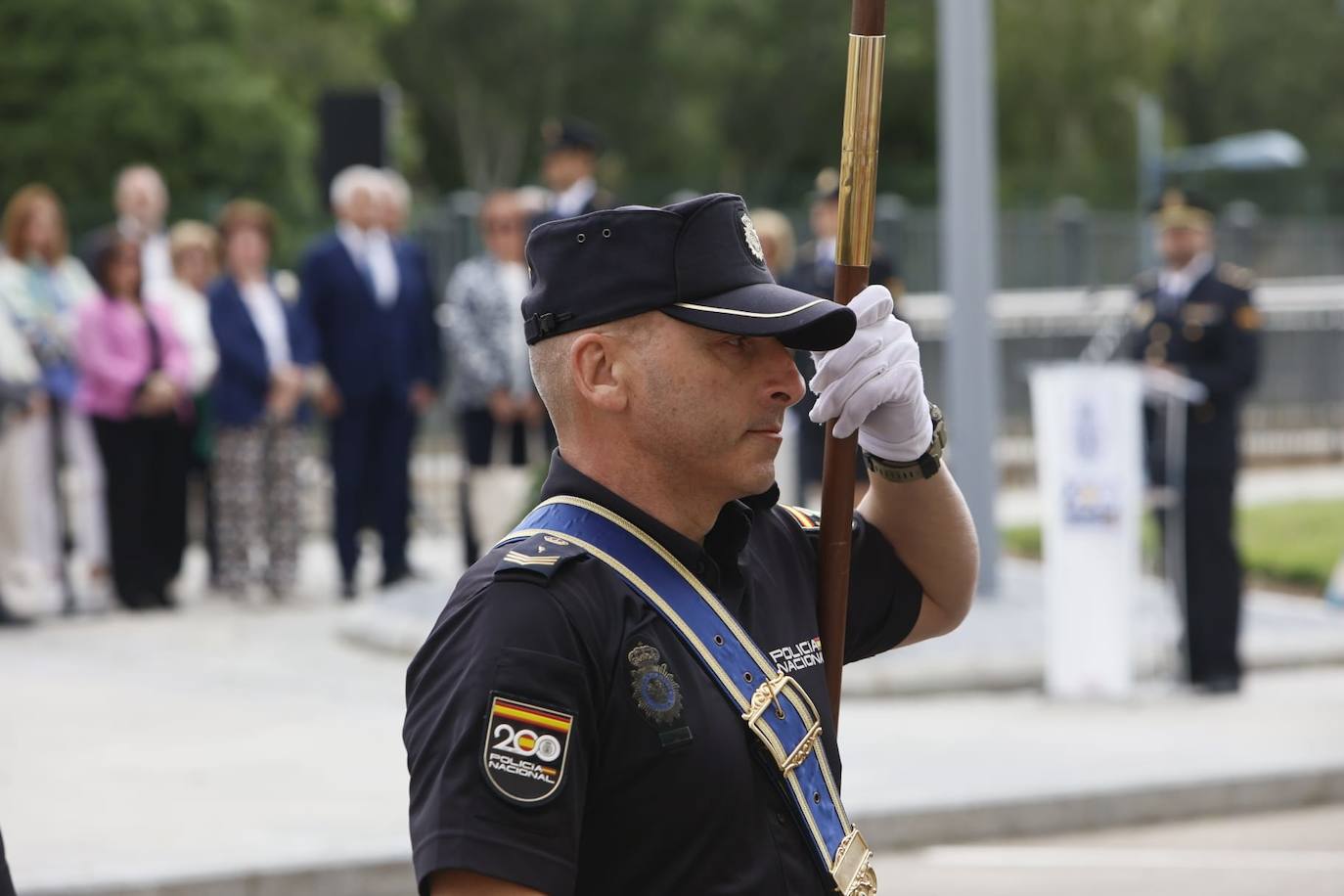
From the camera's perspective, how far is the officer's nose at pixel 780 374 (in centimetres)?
283

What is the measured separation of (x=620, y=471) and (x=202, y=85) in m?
28.9

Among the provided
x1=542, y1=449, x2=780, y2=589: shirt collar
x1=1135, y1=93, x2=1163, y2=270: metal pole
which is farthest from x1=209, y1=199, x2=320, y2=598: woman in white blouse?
x1=542, y1=449, x2=780, y2=589: shirt collar

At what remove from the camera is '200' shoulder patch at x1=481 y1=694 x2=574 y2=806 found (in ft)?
8.28

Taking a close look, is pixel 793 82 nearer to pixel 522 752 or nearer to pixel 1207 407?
pixel 1207 407

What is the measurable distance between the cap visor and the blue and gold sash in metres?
0.28

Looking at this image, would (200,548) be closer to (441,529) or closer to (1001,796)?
(441,529)

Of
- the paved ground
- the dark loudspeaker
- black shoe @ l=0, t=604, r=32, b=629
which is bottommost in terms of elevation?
black shoe @ l=0, t=604, r=32, b=629

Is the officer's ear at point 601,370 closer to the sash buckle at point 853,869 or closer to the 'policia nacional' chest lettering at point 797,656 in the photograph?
the 'policia nacional' chest lettering at point 797,656

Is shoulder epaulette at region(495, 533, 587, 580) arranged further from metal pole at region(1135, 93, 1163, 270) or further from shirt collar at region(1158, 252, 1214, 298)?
metal pole at region(1135, 93, 1163, 270)

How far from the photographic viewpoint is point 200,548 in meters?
15.8

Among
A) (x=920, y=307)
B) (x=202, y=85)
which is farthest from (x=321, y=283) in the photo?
(x=202, y=85)

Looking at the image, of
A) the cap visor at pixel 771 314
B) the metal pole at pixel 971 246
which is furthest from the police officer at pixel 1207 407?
the cap visor at pixel 771 314

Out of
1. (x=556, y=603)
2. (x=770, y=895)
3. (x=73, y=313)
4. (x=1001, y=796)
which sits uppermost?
(x=556, y=603)

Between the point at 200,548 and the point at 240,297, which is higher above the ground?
the point at 240,297
